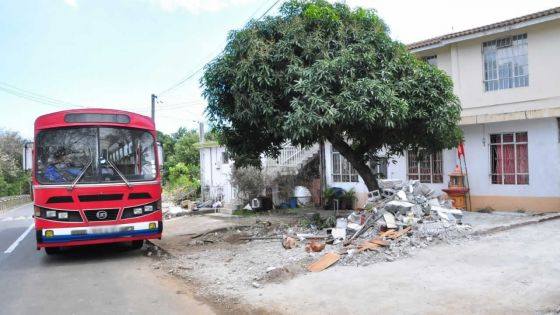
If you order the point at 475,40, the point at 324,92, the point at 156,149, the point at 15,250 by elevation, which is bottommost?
the point at 15,250

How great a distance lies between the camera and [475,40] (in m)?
14.7

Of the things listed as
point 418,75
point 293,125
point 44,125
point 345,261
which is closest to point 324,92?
point 293,125

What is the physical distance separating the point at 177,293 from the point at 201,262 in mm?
2161

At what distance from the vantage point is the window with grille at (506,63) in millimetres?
13734

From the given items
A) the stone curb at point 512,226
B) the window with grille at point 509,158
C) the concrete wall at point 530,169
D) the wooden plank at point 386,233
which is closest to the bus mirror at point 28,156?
the wooden plank at point 386,233

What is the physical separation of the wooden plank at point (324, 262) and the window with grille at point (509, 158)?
860 centimetres

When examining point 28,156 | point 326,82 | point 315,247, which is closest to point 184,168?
point 28,156

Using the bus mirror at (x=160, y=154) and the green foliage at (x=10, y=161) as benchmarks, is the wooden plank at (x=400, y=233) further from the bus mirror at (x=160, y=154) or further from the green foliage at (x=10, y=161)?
the green foliage at (x=10, y=161)

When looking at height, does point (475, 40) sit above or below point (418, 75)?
above

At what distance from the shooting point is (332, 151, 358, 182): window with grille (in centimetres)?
1839

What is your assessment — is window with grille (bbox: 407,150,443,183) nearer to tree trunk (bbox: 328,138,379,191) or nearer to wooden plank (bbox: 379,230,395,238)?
tree trunk (bbox: 328,138,379,191)

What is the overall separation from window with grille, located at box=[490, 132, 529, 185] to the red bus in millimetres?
10629

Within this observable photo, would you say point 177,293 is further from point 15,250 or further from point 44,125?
point 15,250

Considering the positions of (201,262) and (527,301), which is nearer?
(527,301)
